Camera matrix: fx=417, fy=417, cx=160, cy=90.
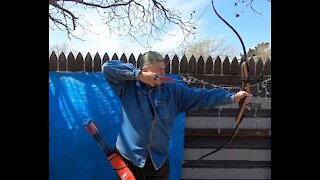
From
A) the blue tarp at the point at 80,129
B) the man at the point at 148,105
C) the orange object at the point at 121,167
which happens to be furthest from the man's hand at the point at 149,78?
the blue tarp at the point at 80,129

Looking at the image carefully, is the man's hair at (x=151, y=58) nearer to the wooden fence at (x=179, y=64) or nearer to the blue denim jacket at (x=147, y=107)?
the blue denim jacket at (x=147, y=107)

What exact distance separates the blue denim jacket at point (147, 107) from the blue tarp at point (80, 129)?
25.7 inches

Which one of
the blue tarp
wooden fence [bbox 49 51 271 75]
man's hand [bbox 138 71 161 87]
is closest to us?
man's hand [bbox 138 71 161 87]

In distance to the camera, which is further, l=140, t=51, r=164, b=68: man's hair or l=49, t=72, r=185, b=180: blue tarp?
l=49, t=72, r=185, b=180: blue tarp

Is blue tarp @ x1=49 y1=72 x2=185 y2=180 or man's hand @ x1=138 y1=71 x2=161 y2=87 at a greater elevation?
man's hand @ x1=138 y1=71 x2=161 y2=87

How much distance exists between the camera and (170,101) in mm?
2449

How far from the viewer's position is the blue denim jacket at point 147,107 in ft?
7.75

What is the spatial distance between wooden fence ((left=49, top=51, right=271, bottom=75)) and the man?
0.81m

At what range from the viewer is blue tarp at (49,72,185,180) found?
3.06 m

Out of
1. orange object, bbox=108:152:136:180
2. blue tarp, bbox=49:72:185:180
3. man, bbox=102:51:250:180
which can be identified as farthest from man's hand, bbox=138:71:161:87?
blue tarp, bbox=49:72:185:180

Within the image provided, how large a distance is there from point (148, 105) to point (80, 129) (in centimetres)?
88

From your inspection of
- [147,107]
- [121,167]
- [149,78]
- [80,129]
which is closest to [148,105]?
[147,107]

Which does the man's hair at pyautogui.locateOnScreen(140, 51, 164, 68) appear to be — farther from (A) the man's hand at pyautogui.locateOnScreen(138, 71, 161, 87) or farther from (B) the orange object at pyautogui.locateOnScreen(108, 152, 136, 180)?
(B) the orange object at pyautogui.locateOnScreen(108, 152, 136, 180)
